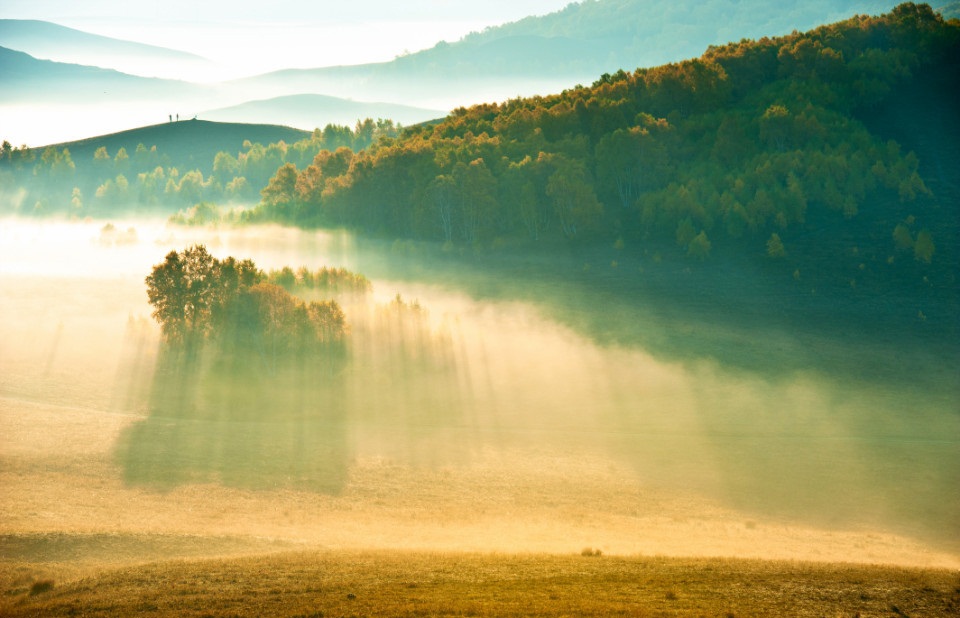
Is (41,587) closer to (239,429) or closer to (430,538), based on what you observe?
(430,538)

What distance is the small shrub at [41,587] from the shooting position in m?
39.4

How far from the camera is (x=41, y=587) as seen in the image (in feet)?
131

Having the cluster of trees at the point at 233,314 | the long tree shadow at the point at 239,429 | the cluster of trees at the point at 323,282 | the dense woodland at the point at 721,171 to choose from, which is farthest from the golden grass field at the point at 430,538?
the dense woodland at the point at 721,171

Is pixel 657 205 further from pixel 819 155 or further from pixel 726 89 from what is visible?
pixel 726 89

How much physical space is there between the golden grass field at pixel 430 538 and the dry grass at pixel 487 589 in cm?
13

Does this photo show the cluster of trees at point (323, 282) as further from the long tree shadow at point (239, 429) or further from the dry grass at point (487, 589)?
the dry grass at point (487, 589)

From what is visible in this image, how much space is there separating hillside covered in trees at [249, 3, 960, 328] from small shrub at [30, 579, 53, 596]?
337 feet

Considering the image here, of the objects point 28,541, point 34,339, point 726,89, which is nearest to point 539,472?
point 28,541

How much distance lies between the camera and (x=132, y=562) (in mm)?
43812

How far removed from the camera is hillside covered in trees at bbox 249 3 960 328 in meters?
129

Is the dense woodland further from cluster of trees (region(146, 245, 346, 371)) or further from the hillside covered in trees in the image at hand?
cluster of trees (region(146, 245, 346, 371))

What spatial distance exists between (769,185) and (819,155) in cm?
1034

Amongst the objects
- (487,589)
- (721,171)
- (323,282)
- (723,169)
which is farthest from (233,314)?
(723,169)

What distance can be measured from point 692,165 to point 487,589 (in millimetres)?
126763
